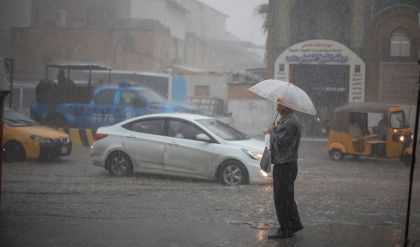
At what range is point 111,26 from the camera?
3766cm

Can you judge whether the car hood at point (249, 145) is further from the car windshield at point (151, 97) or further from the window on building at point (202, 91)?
the window on building at point (202, 91)

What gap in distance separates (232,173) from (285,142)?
14.0 feet

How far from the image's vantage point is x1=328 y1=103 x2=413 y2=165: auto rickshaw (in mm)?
14734

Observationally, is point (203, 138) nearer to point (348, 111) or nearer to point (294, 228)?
point (294, 228)

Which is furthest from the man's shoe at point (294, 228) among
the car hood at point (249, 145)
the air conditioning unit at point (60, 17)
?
the air conditioning unit at point (60, 17)

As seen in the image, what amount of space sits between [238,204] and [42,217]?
3.09 meters

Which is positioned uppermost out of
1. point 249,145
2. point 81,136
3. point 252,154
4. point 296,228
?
point 249,145

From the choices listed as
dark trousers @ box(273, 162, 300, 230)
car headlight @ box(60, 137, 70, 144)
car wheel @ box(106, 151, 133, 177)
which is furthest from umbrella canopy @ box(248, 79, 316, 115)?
car headlight @ box(60, 137, 70, 144)

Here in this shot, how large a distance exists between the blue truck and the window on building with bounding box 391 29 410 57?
41.8 ft

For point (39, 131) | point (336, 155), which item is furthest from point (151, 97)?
point (336, 155)

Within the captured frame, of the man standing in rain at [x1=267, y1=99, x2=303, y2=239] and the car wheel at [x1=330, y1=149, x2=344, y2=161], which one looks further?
A: the car wheel at [x1=330, y1=149, x2=344, y2=161]

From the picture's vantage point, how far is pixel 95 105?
58.9 feet

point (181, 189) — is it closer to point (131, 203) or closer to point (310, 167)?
point (131, 203)

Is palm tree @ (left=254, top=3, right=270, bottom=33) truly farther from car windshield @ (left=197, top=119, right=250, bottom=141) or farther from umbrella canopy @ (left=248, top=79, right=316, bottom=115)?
umbrella canopy @ (left=248, top=79, right=316, bottom=115)
